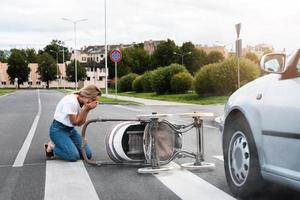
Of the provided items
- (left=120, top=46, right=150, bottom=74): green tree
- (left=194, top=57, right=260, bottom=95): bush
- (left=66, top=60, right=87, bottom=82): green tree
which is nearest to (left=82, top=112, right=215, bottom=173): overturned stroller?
(left=194, top=57, right=260, bottom=95): bush

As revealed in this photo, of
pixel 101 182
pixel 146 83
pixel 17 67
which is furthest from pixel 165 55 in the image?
pixel 101 182

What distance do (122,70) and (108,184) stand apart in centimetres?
11056

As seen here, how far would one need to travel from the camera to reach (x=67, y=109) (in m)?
8.23

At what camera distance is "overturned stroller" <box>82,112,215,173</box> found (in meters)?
7.09

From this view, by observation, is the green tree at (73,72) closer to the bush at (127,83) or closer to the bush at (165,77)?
the bush at (127,83)

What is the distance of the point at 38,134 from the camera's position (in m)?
13.2

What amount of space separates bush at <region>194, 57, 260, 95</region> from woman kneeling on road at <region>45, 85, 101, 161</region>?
26880mm

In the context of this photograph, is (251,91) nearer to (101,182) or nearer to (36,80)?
(101,182)

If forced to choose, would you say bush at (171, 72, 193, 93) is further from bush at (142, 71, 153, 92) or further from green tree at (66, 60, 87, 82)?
green tree at (66, 60, 87, 82)

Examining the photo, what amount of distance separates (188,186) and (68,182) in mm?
1441

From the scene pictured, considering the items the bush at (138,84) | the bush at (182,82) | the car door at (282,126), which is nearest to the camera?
the car door at (282,126)

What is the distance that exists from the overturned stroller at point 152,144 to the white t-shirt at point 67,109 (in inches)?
30.0

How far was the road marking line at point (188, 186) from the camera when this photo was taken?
5604 millimetres

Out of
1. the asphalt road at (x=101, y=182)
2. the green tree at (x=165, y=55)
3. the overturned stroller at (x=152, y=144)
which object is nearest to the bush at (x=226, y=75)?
the asphalt road at (x=101, y=182)
